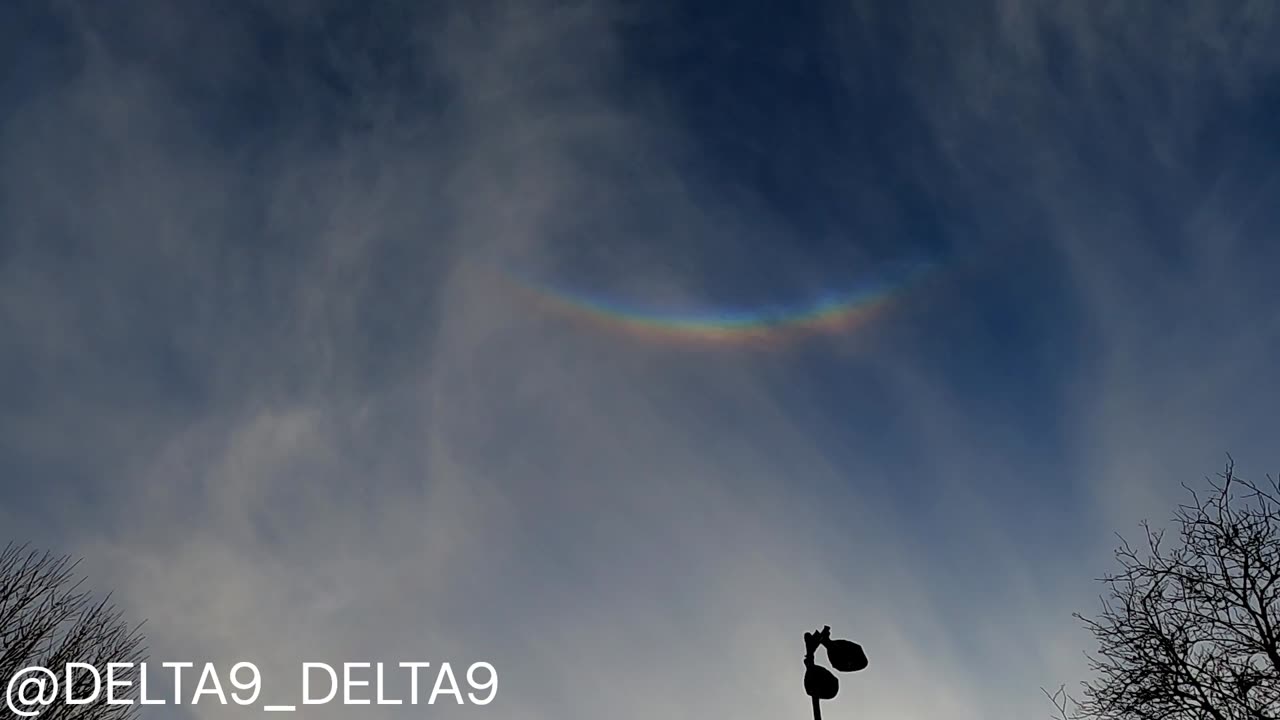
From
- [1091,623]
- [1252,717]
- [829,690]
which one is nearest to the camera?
[829,690]

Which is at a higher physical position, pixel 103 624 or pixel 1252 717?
pixel 103 624

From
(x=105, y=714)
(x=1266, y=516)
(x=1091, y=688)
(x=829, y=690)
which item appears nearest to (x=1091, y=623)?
(x=1091, y=688)

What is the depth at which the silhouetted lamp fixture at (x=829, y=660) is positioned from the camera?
10008 millimetres

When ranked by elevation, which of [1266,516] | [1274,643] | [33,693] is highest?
[33,693]

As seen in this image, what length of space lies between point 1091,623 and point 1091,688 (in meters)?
1.27

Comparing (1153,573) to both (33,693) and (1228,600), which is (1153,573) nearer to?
(1228,600)

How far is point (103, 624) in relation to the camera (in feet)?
60.9

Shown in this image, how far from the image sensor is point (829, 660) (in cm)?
1013

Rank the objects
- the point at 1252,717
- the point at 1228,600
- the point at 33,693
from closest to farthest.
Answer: the point at 1252,717 → the point at 1228,600 → the point at 33,693

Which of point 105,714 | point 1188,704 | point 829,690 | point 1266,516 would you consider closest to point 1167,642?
point 1188,704

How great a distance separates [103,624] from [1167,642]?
22516 millimetres

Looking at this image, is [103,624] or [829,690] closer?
[829,690]

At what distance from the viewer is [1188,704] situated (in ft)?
42.0

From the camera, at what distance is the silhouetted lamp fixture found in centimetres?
1001
